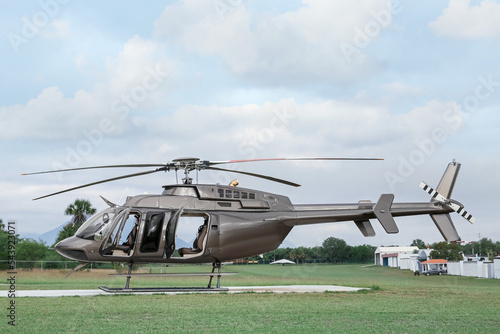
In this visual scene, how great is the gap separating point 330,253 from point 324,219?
1676 inches

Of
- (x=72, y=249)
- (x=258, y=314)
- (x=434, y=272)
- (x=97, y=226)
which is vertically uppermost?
(x=97, y=226)

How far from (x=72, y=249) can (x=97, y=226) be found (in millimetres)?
1062

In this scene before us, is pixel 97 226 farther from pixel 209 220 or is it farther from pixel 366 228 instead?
pixel 366 228

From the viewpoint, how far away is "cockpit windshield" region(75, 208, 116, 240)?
1744cm

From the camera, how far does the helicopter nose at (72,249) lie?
1739cm

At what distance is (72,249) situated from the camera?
17422 millimetres

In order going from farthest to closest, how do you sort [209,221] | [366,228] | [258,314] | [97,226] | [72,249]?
[366,228], [209,221], [97,226], [72,249], [258,314]

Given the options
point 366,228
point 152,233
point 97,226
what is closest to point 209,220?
point 152,233

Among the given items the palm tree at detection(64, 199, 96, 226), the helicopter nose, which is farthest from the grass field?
the palm tree at detection(64, 199, 96, 226)

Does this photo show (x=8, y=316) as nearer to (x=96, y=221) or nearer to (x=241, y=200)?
(x=96, y=221)

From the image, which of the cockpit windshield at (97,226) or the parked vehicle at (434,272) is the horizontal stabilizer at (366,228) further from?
the parked vehicle at (434,272)

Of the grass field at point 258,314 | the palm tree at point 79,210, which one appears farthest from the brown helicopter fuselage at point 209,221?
the palm tree at point 79,210

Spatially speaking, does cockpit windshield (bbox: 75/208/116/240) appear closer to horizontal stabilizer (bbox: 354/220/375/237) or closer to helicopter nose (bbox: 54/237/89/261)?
helicopter nose (bbox: 54/237/89/261)

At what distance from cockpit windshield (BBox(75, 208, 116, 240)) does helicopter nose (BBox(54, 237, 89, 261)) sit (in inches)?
10.6
